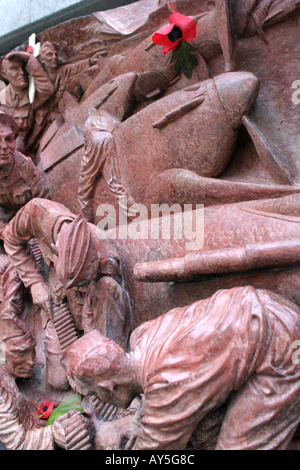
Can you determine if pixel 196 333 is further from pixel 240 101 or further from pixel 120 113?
pixel 120 113

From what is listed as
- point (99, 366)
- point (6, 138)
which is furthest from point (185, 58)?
point (99, 366)

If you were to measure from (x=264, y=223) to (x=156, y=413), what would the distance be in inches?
42.4

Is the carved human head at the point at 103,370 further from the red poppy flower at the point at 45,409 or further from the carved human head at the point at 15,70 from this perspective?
the carved human head at the point at 15,70

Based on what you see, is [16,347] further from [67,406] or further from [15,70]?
[15,70]

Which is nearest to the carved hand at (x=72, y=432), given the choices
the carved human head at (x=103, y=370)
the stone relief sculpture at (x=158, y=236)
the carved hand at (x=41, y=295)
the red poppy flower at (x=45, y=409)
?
the stone relief sculpture at (x=158, y=236)

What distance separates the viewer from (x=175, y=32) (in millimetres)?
2959

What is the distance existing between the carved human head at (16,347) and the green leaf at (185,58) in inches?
82.6

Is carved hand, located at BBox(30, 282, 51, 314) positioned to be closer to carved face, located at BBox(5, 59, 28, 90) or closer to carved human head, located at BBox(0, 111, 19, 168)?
carved human head, located at BBox(0, 111, 19, 168)

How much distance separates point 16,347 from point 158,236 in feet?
4.13

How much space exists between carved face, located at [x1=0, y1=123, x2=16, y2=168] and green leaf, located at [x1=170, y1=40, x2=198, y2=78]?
4.42ft

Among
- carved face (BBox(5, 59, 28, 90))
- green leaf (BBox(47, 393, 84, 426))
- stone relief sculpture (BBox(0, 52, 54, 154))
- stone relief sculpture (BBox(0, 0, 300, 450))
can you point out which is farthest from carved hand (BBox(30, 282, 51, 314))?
carved face (BBox(5, 59, 28, 90))

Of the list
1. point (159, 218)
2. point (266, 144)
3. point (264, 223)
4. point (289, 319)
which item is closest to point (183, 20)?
point (266, 144)

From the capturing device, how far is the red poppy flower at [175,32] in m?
2.92

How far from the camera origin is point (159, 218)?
297 cm
